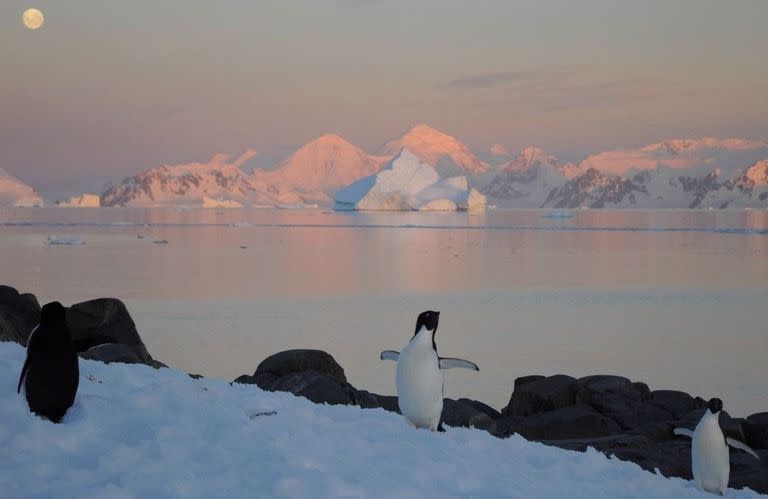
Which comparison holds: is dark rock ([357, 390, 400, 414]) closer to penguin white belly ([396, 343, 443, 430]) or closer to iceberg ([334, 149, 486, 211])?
penguin white belly ([396, 343, 443, 430])

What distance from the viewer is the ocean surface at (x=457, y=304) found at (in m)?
18.5

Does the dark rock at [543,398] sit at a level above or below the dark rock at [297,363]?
below

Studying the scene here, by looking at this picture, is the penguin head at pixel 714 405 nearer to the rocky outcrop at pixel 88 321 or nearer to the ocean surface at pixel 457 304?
the ocean surface at pixel 457 304

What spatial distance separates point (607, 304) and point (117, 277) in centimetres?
1782

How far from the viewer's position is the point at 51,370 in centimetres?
618

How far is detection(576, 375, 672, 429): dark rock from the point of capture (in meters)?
12.4

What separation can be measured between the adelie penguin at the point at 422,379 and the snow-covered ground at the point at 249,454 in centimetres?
20

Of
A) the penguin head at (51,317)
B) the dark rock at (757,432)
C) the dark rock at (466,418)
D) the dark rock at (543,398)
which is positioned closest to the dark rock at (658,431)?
the dark rock at (543,398)

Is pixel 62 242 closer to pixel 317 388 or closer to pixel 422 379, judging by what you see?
pixel 317 388

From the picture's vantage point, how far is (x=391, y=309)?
27.8m

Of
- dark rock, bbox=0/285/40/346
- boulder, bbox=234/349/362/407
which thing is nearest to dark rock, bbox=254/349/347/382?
boulder, bbox=234/349/362/407

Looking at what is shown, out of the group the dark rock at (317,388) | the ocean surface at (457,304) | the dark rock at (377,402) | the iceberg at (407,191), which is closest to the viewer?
the dark rock at (317,388)

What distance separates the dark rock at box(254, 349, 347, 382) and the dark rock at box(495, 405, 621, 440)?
8.35ft

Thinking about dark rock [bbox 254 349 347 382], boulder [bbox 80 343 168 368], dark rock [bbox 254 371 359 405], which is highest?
boulder [bbox 80 343 168 368]
